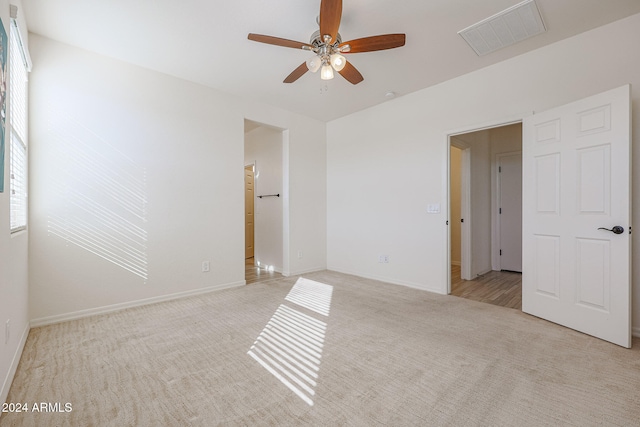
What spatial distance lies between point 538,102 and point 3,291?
4.43 m

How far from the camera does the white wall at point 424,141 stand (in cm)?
250

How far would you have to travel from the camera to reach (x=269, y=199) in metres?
5.21

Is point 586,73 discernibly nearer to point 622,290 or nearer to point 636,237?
point 636,237

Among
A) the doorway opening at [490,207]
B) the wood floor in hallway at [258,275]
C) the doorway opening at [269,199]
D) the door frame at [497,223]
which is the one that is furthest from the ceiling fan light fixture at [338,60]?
the door frame at [497,223]

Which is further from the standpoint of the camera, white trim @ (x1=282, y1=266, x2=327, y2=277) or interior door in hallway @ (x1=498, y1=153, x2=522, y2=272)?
interior door in hallway @ (x1=498, y1=153, x2=522, y2=272)

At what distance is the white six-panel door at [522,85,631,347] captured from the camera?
217 cm

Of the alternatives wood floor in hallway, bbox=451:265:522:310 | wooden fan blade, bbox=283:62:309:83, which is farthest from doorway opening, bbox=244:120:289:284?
wood floor in hallway, bbox=451:265:522:310

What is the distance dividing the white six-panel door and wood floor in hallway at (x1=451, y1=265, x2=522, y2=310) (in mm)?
496

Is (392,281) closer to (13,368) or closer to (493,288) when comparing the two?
(493,288)

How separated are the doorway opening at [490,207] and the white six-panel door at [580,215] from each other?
1.52m

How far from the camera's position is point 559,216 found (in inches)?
101

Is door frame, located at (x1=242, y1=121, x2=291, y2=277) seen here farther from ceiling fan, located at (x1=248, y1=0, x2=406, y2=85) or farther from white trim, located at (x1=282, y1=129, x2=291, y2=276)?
ceiling fan, located at (x1=248, y1=0, x2=406, y2=85)

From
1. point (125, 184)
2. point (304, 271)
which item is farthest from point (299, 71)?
point (304, 271)

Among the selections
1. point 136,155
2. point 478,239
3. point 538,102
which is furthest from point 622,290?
point 136,155
